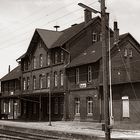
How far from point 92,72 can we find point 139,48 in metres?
8.26

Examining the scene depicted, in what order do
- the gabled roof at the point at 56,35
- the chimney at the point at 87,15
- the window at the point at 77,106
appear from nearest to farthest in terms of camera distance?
1. the window at the point at 77,106
2. the gabled roof at the point at 56,35
3. the chimney at the point at 87,15

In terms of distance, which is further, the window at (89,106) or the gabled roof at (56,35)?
the gabled roof at (56,35)

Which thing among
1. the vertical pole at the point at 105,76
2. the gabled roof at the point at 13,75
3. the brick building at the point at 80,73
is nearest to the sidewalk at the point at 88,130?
the vertical pole at the point at 105,76

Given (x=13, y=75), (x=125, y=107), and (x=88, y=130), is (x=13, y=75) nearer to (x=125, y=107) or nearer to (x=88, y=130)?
(x=125, y=107)

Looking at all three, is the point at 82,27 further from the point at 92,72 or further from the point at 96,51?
the point at 92,72

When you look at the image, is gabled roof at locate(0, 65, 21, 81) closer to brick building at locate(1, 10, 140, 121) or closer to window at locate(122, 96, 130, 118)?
brick building at locate(1, 10, 140, 121)

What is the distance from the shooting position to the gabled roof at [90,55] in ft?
133

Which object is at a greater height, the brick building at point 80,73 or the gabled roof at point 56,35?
the gabled roof at point 56,35

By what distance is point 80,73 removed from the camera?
4216 cm

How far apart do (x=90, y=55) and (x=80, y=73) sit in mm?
2488

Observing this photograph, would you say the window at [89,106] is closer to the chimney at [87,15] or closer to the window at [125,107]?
the window at [125,107]

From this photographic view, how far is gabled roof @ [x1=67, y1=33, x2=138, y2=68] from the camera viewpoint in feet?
133

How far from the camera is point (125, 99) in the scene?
34.8 metres

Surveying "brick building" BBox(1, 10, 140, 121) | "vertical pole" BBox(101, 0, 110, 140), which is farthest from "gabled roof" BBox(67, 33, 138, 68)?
"vertical pole" BBox(101, 0, 110, 140)
